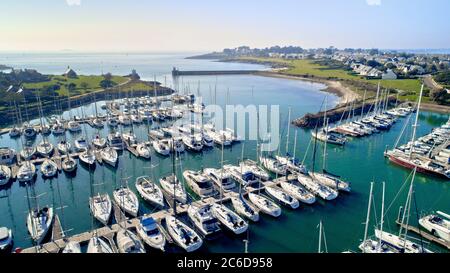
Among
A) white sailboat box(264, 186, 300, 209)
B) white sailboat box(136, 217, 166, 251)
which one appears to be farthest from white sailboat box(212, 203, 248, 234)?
white sailboat box(264, 186, 300, 209)

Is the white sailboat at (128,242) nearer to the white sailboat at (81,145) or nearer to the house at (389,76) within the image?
the white sailboat at (81,145)

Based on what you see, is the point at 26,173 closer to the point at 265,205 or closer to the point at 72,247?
the point at 72,247

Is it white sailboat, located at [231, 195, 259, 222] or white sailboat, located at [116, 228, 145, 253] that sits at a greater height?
white sailboat, located at [116, 228, 145, 253]

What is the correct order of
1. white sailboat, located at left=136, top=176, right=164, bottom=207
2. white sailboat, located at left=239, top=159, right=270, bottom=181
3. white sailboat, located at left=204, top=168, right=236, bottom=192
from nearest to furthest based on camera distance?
1. white sailboat, located at left=136, top=176, right=164, bottom=207
2. white sailboat, located at left=204, top=168, right=236, bottom=192
3. white sailboat, located at left=239, top=159, right=270, bottom=181

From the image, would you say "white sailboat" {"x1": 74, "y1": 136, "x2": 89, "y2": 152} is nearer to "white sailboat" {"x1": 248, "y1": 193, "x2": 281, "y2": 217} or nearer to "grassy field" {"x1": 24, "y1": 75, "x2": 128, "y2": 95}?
"white sailboat" {"x1": 248, "y1": 193, "x2": 281, "y2": 217}

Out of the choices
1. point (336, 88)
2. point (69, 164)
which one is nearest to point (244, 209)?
point (69, 164)
